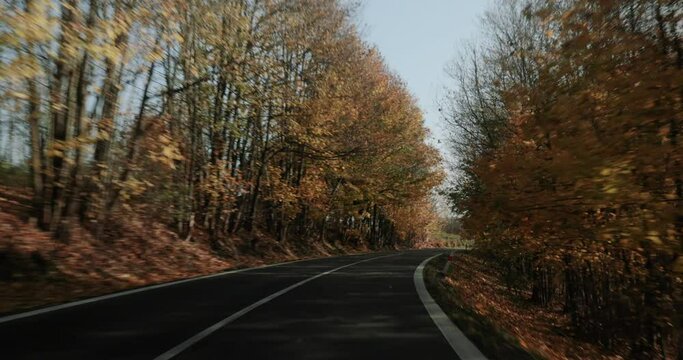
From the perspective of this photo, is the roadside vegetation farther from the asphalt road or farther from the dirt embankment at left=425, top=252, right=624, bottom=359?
the dirt embankment at left=425, top=252, right=624, bottom=359

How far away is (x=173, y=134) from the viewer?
16781 millimetres

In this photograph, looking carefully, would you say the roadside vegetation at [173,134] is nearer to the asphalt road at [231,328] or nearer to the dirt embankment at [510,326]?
the asphalt road at [231,328]

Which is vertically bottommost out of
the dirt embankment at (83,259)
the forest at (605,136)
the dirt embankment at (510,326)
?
the dirt embankment at (510,326)

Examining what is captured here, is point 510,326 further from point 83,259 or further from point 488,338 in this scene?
point 83,259

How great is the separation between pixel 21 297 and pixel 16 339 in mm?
3537

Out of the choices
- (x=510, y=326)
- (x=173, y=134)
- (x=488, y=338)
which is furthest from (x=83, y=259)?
(x=510, y=326)

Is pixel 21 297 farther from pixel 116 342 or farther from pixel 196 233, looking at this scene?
pixel 196 233

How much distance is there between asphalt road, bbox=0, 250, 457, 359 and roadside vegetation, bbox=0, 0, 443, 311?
93.7 inches

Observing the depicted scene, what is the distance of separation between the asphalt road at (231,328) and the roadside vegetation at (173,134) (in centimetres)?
238

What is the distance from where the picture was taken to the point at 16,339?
5.17 meters

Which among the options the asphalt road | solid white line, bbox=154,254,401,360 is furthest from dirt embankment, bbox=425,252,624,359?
solid white line, bbox=154,254,401,360

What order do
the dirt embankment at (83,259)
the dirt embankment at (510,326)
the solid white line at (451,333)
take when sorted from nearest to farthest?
the solid white line at (451,333) < the dirt embankment at (510,326) < the dirt embankment at (83,259)

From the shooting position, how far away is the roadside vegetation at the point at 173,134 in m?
9.29

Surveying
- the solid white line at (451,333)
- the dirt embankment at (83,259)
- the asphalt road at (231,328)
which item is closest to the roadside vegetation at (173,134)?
the dirt embankment at (83,259)
